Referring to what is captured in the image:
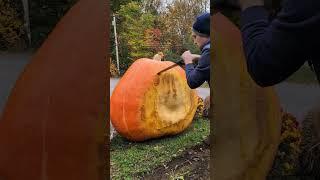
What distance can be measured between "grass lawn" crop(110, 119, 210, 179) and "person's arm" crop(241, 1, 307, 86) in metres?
3.27

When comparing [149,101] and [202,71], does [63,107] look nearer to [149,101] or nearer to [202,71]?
[202,71]

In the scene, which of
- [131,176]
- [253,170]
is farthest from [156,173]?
[253,170]

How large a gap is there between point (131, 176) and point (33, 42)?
2.60m

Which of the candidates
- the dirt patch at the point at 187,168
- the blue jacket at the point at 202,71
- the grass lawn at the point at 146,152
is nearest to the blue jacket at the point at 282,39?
the blue jacket at the point at 202,71

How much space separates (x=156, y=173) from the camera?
4.23m

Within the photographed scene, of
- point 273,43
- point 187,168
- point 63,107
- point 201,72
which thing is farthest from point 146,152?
point 273,43

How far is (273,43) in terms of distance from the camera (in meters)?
0.80

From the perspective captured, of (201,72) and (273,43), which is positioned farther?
(201,72)

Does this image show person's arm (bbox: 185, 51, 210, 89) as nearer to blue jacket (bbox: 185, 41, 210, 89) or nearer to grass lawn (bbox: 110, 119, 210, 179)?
blue jacket (bbox: 185, 41, 210, 89)

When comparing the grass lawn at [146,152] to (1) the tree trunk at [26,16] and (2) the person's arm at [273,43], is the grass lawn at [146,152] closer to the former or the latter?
(1) the tree trunk at [26,16]

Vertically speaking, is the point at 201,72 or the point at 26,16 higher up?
the point at 26,16

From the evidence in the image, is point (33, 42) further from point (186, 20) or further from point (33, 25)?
point (186, 20)

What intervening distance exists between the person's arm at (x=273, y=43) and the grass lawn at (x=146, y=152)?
3266 mm

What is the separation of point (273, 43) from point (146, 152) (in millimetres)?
3673
